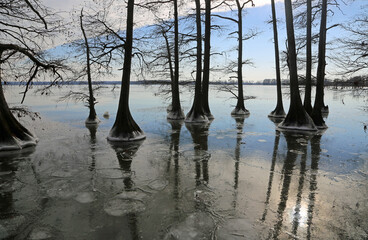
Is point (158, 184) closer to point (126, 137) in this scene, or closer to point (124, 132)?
point (126, 137)

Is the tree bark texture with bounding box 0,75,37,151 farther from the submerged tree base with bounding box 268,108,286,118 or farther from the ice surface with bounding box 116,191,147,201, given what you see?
the submerged tree base with bounding box 268,108,286,118

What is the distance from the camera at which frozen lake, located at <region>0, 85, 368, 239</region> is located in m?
3.62

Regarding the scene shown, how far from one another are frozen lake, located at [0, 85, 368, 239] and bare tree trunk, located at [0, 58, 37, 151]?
0.76 m

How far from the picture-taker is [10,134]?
29.7 feet

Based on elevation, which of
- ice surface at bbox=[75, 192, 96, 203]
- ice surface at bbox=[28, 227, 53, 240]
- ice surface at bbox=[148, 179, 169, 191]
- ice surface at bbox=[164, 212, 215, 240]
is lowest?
ice surface at bbox=[148, 179, 169, 191]

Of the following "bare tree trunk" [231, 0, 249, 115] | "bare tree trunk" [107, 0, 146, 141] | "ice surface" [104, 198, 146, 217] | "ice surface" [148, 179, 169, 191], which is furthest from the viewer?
"bare tree trunk" [231, 0, 249, 115]

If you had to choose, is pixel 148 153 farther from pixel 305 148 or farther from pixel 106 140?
pixel 305 148

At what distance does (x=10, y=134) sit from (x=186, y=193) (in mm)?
7814

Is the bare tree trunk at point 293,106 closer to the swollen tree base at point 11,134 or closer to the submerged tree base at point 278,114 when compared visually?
the submerged tree base at point 278,114

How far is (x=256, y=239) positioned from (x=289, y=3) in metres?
13.9

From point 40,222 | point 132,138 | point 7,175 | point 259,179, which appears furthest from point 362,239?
point 132,138

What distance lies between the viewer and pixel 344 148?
9.00 meters

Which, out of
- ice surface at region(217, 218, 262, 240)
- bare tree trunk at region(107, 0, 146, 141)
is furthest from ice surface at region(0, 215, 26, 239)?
bare tree trunk at region(107, 0, 146, 141)

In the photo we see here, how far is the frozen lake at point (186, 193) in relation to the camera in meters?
3.62
